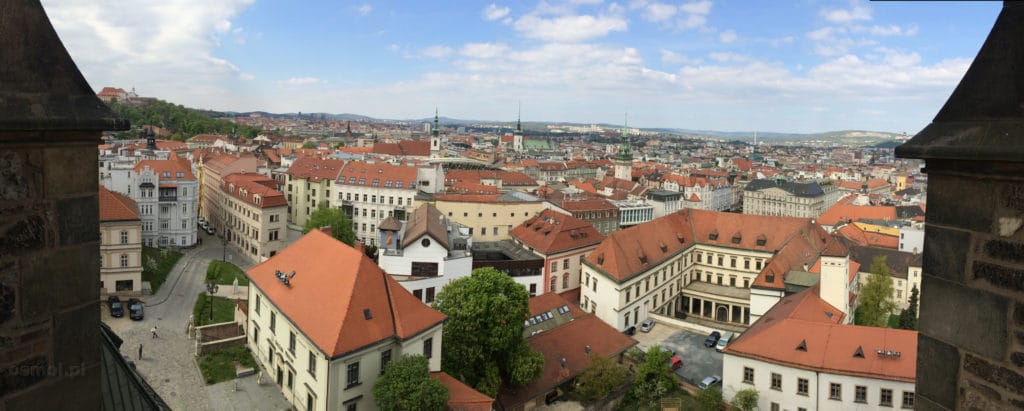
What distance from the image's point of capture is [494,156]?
153 metres

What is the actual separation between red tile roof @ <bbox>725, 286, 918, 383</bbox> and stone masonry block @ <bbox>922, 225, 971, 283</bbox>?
26087 mm

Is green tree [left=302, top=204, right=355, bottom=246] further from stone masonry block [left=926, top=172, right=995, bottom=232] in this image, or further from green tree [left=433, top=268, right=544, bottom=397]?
stone masonry block [left=926, top=172, right=995, bottom=232]

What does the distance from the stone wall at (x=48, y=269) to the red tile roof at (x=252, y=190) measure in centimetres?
5279

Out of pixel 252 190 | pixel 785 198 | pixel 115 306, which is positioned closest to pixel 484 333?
pixel 115 306

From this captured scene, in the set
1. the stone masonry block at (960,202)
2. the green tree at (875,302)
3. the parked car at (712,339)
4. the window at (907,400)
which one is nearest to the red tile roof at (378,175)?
the parked car at (712,339)

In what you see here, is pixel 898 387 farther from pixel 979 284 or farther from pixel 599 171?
pixel 599 171

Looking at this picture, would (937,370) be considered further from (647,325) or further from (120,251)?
(120,251)

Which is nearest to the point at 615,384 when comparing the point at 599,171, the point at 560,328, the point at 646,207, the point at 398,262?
the point at 560,328

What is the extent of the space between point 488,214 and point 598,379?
28920 millimetres

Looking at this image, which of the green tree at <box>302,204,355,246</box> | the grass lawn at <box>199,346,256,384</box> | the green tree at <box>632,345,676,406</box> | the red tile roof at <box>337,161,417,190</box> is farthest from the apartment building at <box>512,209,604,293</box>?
the grass lawn at <box>199,346,256,384</box>

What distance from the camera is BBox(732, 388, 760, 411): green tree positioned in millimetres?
28812

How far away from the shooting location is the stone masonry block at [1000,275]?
13.3 ft

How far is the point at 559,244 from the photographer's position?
155ft

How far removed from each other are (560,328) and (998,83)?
31.5 m
